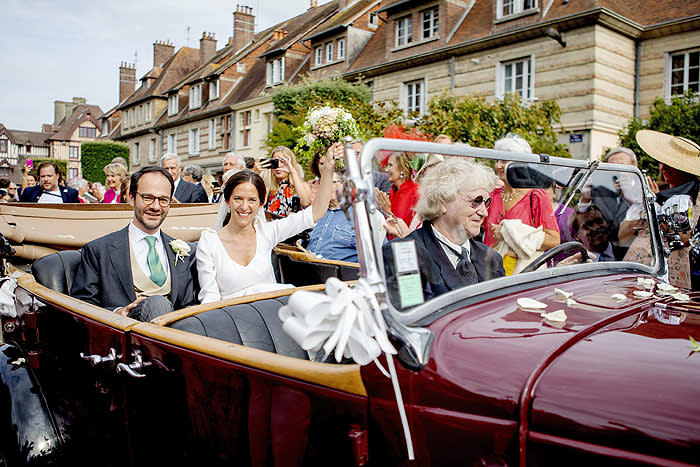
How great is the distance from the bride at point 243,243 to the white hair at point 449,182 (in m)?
1.10

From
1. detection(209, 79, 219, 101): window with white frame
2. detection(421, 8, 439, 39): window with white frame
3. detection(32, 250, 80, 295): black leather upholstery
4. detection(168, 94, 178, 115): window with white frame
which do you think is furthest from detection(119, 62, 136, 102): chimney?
detection(32, 250, 80, 295): black leather upholstery

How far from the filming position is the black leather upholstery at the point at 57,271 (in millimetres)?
2892

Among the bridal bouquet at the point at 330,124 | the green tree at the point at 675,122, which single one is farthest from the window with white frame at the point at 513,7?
the bridal bouquet at the point at 330,124

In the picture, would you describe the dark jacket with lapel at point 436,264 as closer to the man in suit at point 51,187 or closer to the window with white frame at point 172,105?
the man in suit at point 51,187

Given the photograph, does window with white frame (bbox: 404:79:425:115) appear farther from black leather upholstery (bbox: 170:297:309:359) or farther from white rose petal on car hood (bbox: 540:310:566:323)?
white rose petal on car hood (bbox: 540:310:566:323)

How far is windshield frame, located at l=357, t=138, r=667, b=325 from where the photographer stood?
134 cm

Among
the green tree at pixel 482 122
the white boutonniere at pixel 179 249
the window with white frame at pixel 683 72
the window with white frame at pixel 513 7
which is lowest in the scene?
the white boutonniere at pixel 179 249

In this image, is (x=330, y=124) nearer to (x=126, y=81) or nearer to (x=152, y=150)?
(x=152, y=150)

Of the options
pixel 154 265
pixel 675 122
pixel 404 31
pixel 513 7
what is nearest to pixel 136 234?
pixel 154 265

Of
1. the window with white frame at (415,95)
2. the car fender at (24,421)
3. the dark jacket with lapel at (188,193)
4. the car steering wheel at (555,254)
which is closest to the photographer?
the car steering wheel at (555,254)

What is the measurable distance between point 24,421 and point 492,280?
2.19 meters

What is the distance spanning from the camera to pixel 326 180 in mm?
2689

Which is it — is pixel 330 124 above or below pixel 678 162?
above

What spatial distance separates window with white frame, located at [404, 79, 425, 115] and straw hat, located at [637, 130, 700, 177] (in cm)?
1477
